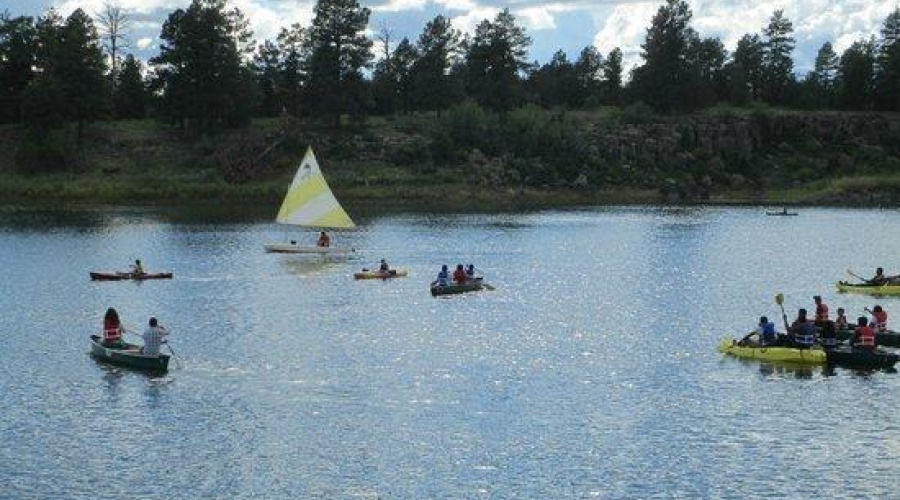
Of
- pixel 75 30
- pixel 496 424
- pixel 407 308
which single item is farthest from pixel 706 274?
pixel 75 30

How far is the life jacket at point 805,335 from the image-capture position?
61344 millimetres

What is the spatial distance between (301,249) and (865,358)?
65229 mm

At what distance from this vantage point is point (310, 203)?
382ft

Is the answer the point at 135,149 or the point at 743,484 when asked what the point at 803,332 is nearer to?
the point at 743,484

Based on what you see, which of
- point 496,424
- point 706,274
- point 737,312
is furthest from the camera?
point 706,274

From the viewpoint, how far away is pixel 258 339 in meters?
68.1

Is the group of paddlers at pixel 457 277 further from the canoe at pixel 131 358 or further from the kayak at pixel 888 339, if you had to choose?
the kayak at pixel 888 339

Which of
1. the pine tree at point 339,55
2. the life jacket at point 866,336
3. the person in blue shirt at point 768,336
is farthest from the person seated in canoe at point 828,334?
the pine tree at point 339,55

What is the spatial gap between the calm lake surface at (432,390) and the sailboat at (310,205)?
377 inches

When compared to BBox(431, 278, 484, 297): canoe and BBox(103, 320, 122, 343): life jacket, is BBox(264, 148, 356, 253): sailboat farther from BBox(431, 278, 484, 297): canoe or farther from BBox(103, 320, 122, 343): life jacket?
BBox(103, 320, 122, 343): life jacket

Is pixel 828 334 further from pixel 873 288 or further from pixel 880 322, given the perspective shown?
pixel 873 288

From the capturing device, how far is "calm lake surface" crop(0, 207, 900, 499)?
42469mm

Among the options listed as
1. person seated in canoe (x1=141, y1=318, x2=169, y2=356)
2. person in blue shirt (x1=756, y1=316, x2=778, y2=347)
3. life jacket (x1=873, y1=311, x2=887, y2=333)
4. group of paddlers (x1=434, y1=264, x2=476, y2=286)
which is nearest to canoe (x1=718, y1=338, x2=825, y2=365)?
person in blue shirt (x1=756, y1=316, x2=778, y2=347)

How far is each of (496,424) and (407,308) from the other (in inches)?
1263
